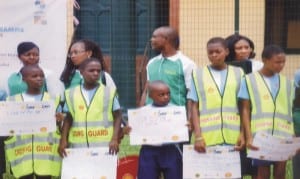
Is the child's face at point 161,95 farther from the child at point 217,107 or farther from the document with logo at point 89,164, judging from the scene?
the document with logo at point 89,164

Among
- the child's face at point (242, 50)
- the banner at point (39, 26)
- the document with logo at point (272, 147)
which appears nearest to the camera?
the document with logo at point (272, 147)

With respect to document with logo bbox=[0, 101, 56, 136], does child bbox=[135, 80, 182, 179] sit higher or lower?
lower

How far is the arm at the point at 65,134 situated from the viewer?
7.39 m

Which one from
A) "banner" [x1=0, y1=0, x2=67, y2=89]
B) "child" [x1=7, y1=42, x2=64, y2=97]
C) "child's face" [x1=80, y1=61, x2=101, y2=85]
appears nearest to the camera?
"child's face" [x1=80, y1=61, x2=101, y2=85]

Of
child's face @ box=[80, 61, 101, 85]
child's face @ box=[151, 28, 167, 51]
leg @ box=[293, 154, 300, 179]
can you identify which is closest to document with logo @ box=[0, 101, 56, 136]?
child's face @ box=[80, 61, 101, 85]

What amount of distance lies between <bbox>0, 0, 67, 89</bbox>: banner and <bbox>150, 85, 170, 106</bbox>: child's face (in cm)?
170

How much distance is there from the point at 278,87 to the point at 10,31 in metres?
2.98

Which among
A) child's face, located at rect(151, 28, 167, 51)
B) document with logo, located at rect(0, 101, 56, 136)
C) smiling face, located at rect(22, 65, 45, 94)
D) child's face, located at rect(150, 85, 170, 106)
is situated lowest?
document with logo, located at rect(0, 101, 56, 136)

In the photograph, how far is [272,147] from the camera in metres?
7.22

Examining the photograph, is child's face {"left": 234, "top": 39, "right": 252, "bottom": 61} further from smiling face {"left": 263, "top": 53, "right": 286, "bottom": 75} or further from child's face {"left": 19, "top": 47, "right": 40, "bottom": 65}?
child's face {"left": 19, "top": 47, "right": 40, "bottom": 65}

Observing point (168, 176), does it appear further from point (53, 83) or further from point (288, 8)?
point (288, 8)

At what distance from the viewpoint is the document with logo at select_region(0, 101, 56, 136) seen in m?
7.42

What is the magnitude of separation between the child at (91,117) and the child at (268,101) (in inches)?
43.2

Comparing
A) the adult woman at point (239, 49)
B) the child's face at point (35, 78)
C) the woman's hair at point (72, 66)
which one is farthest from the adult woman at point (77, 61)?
the adult woman at point (239, 49)
